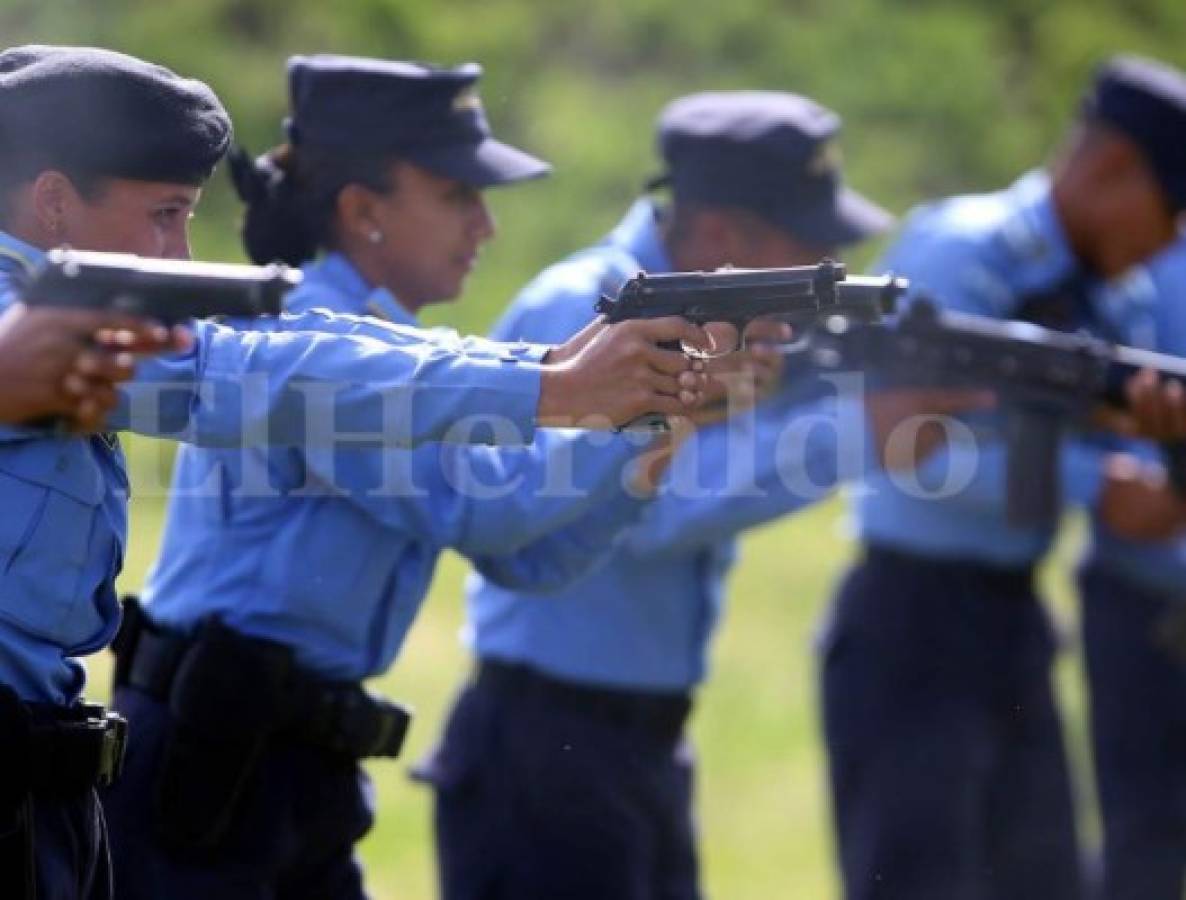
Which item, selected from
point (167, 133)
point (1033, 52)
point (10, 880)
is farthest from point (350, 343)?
point (1033, 52)

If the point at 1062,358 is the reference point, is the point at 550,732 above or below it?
below

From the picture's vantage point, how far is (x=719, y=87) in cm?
1767

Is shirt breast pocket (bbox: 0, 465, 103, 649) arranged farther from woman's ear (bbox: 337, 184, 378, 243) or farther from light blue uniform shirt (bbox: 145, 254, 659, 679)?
woman's ear (bbox: 337, 184, 378, 243)

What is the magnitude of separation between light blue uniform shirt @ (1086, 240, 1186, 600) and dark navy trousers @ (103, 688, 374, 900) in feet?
11.3

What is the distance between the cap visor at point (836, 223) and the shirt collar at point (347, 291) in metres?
1.30

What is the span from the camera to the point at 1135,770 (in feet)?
26.4

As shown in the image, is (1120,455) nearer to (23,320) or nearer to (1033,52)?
(23,320)

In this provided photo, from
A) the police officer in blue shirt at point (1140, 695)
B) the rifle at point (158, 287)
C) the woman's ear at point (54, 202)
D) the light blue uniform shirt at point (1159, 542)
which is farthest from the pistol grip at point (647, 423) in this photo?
the police officer in blue shirt at point (1140, 695)

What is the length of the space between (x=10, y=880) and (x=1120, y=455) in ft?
15.0

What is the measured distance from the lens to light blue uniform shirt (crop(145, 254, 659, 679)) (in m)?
4.96

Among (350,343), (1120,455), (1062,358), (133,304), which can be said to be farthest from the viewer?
(1120,455)

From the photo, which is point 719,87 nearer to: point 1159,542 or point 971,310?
point 1159,542

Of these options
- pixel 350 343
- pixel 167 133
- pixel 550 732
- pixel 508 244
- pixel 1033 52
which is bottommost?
pixel 550 732

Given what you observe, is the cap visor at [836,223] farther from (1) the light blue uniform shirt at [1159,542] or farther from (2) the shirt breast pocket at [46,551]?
(2) the shirt breast pocket at [46,551]
